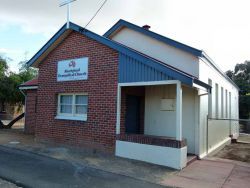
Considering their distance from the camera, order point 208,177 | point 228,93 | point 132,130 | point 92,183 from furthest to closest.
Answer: point 228,93
point 132,130
point 208,177
point 92,183

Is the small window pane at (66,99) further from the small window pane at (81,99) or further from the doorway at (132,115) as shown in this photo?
the doorway at (132,115)

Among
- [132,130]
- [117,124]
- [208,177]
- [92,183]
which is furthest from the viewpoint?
[132,130]

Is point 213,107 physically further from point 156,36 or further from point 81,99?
point 81,99

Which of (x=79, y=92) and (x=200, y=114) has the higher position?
(x=79, y=92)

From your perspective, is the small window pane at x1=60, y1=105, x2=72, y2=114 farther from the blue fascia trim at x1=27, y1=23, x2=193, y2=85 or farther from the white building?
the white building

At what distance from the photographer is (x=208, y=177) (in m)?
7.43

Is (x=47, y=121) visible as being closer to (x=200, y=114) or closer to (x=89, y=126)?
(x=89, y=126)

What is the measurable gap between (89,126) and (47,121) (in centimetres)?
252

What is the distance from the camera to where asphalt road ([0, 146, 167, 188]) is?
20.6 ft

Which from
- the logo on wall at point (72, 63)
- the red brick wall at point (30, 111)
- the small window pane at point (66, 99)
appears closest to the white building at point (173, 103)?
the logo on wall at point (72, 63)

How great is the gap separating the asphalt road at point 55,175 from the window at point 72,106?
2.66 m

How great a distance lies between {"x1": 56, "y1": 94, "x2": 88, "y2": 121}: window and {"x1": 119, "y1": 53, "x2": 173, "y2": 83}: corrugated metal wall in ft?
7.14

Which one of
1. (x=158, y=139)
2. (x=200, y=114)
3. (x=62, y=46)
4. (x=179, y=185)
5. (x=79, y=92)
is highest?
(x=62, y=46)

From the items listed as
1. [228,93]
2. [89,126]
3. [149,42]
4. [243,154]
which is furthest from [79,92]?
[228,93]
